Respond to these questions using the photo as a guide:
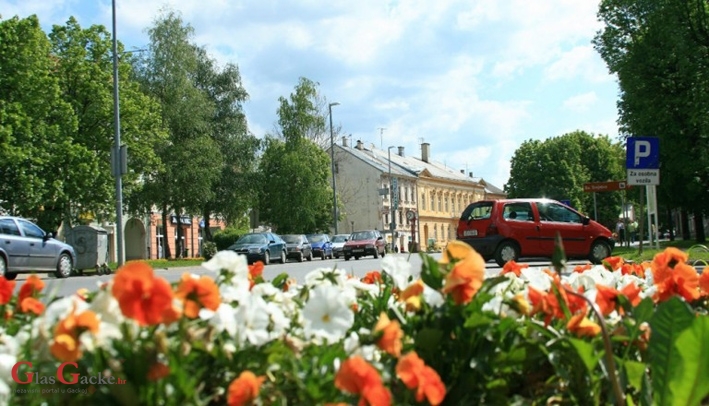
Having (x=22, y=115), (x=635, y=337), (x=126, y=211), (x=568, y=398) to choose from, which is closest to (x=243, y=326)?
(x=568, y=398)

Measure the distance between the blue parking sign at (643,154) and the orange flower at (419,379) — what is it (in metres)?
15.9

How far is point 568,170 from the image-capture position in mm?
77500

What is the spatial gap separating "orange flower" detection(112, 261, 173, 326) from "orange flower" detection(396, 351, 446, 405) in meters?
0.42

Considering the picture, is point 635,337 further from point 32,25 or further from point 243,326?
point 32,25

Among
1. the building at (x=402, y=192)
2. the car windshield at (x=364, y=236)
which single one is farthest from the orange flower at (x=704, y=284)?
the building at (x=402, y=192)

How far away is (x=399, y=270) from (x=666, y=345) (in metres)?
0.79

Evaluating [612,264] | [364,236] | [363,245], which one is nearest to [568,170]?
[364,236]

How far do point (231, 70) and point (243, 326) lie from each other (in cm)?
4998

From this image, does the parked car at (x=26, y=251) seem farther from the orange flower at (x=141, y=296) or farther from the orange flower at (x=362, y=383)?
the orange flower at (x=362, y=383)

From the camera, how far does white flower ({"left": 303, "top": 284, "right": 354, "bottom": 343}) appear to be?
1622 millimetres

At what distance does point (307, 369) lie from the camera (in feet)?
4.78

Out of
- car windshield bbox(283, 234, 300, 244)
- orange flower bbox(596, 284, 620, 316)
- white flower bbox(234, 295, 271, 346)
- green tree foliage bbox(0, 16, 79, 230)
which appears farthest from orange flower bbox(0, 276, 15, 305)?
car windshield bbox(283, 234, 300, 244)

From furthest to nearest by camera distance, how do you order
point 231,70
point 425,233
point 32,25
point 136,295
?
point 425,233
point 231,70
point 32,25
point 136,295

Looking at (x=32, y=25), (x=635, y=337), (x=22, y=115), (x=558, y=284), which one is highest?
(x=32, y=25)
